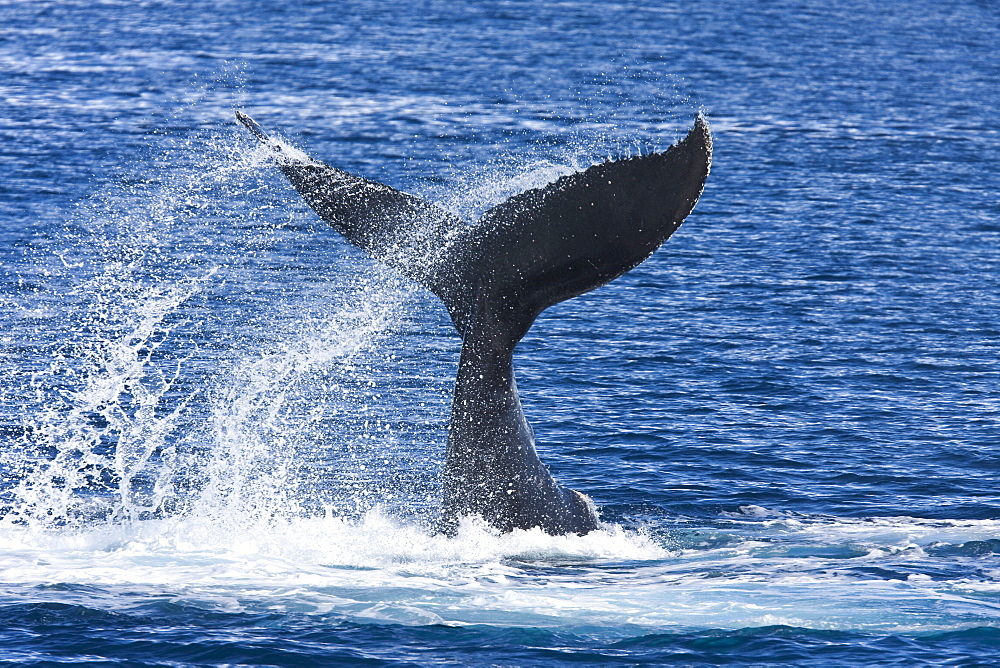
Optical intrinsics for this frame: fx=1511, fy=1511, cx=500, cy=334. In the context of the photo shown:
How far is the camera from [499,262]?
12031 millimetres

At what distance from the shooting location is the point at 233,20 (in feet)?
180

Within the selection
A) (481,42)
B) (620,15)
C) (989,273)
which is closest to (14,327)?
(989,273)

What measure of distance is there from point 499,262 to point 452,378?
8527mm

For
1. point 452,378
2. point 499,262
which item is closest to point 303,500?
point 499,262

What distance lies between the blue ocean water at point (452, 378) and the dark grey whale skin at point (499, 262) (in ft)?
1.74

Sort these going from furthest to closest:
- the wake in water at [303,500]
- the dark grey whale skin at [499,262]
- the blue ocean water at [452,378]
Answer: the wake in water at [303,500]
the blue ocean water at [452,378]
the dark grey whale skin at [499,262]

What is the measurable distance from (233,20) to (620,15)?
14591 millimetres

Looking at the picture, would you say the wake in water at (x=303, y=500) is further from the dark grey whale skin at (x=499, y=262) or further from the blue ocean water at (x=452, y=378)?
the dark grey whale skin at (x=499, y=262)

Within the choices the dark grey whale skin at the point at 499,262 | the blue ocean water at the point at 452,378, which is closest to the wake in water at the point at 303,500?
the blue ocean water at the point at 452,378

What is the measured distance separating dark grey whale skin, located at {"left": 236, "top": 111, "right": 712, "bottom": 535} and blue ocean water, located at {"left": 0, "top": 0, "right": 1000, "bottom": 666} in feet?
1.74

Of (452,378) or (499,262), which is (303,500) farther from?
(452,378)

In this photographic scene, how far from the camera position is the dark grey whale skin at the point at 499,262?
11.1 meters

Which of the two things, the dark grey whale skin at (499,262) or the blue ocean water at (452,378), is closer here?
the dark grey whale skin at (499,262)

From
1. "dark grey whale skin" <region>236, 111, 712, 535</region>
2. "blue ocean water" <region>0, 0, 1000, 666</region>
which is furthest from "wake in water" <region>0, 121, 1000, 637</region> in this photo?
"dark grey whale skin" <region>236, 111, 712, 535</region>
